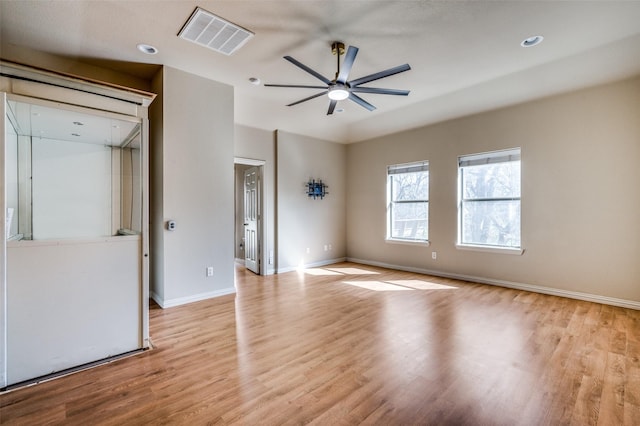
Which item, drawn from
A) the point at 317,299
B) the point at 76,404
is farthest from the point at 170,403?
the point at 317,299

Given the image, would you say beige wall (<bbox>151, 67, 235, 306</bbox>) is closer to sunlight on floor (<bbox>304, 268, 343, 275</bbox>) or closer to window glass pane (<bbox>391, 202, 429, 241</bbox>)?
sunlight on floor (<bbox>304, 268, 343, 275</bbox>)

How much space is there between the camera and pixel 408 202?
615 centimetres

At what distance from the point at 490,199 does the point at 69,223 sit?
18.5 feet

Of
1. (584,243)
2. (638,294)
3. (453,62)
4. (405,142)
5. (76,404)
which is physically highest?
(453,62)

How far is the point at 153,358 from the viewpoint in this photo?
8.32ft

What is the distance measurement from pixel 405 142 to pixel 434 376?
4.79 metres

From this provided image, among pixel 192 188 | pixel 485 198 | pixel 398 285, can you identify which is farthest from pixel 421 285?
pixel 192 188

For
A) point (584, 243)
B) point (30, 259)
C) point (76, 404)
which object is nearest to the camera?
point (76, 404)

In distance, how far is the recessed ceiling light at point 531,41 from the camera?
3188 millimetres

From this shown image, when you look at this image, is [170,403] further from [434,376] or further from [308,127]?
[308,127]

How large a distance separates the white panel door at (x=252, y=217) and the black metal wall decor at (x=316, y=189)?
3.87ft

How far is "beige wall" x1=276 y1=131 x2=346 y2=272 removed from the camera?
596 cm

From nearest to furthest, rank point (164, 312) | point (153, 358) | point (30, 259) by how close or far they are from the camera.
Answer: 1. point (30, 259)
2. point (153, 358)
3. point (164, 312)

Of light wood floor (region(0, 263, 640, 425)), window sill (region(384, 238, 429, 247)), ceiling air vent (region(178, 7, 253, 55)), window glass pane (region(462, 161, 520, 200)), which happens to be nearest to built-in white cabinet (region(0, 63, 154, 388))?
light wood floor (region(0, 263, 640, 425))
